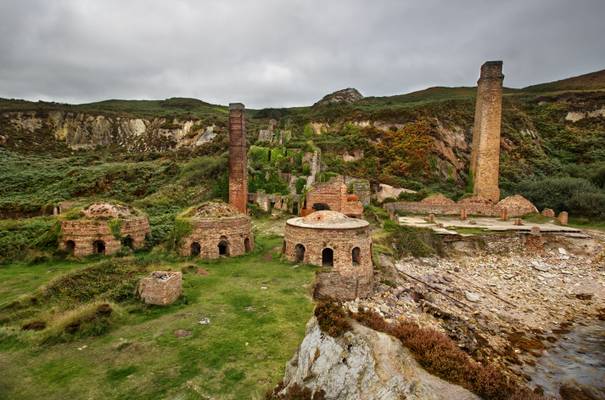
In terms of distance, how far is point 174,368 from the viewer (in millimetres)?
7637

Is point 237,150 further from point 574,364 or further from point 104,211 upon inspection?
point 574,364

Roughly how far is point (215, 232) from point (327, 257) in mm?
5437

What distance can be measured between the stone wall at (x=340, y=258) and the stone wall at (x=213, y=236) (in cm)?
293

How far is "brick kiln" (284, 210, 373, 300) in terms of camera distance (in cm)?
1428

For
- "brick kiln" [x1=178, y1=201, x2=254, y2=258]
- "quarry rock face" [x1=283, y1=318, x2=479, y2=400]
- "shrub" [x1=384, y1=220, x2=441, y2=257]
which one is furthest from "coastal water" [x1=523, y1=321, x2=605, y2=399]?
"brick kiln" [x1=178, y1=201, x2=254, y2=258]

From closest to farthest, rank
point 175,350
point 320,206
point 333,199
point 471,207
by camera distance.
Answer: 1. point 175,350
2. point 333,199
3. point 320,206
4. point 471,207

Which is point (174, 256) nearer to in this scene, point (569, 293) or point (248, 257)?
point (248, 257)

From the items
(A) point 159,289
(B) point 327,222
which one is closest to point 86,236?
(A) point 159,289

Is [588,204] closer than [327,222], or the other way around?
[327,222]

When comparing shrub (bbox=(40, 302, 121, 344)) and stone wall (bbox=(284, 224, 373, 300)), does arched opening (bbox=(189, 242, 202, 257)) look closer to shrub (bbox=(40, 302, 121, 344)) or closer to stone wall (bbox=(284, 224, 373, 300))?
stone wall (bbox=(284, 224, 373, 300))

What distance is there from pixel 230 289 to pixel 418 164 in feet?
103

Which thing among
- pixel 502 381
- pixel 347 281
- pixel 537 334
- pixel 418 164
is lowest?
pixel 537 334

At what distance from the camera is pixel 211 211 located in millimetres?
16922

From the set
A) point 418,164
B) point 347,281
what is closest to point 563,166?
point 418,164
